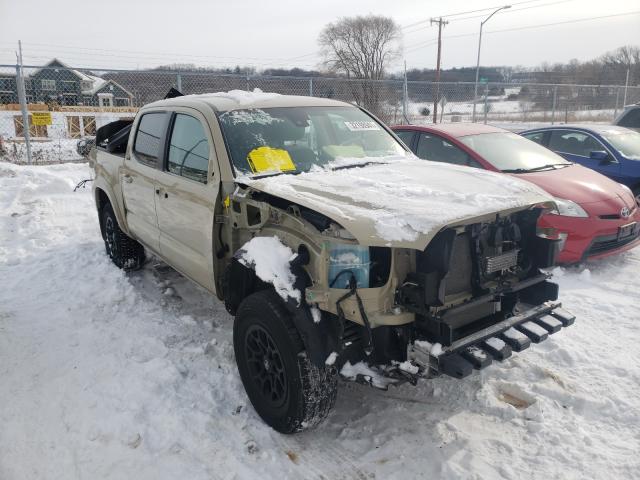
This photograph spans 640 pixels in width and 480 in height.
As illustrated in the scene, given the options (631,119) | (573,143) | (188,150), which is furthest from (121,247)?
(631,119)

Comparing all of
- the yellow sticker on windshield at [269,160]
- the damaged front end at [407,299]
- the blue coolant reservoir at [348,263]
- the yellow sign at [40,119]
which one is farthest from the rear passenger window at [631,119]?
the yellow sign at [40,119]

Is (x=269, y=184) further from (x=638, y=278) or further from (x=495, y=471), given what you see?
(x=638, y=278)

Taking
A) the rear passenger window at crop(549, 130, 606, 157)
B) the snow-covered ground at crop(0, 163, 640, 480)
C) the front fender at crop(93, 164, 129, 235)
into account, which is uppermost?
the rear passenger window at crop(549, 130, 606, 157)

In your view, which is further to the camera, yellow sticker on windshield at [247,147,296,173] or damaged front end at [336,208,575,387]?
yellow sticker on windshield at [247,147,296,173]

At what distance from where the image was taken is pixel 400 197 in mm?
2896

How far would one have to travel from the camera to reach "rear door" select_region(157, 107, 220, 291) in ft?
11.9

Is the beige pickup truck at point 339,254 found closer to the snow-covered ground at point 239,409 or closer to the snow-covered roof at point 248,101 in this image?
the snow-covered roof at point 248,101

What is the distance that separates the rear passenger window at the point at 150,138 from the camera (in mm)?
4480

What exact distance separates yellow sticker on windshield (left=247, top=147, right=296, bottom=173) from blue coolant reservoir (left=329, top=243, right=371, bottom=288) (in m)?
1.10

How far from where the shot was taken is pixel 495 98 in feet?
69.9

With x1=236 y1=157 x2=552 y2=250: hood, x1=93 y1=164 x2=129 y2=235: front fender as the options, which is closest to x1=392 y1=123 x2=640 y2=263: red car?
x1=236 y1=157 x2=552 y2=250: hood

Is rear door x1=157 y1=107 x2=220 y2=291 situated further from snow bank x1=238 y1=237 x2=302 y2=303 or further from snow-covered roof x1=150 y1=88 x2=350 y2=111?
snow bank x1=238 y1=237 x2=302 y2=303

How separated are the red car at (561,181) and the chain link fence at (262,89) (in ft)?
20.8

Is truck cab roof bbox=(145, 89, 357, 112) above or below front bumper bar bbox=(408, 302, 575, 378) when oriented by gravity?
above
